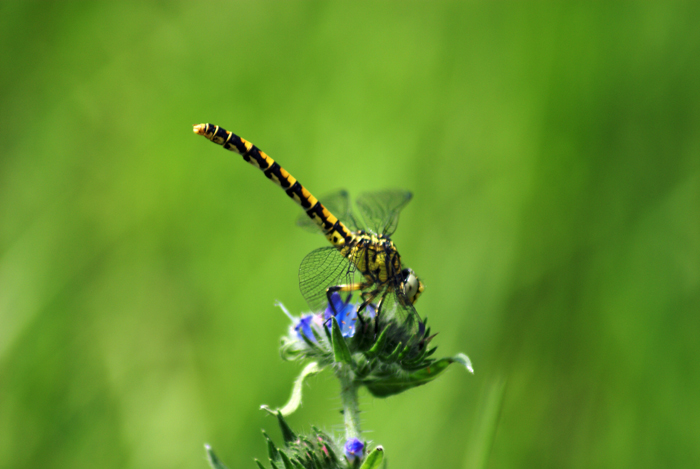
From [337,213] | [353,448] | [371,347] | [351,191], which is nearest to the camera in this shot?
[353,448]

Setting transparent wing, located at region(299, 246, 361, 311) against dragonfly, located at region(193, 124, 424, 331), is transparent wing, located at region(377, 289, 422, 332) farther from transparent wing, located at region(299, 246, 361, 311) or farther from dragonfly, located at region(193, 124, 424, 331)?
Result: transparent wing, located at region(299, 246, 361, 311)

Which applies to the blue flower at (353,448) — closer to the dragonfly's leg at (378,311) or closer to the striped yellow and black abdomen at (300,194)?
the dragonfly's leg at (378,311)

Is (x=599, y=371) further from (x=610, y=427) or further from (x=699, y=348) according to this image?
(x=699, y=348)

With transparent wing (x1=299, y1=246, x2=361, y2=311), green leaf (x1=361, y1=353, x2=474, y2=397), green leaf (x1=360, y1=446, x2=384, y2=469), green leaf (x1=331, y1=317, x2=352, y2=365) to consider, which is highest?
transparent wing (x1=299, y1=246, x2=361, y2=311)

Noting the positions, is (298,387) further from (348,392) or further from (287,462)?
(287,462)

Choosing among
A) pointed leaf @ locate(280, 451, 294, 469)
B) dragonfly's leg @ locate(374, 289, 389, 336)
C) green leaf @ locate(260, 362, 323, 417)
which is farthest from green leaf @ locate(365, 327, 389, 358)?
pointed leaf @ locate(280, 451, 294, 469)

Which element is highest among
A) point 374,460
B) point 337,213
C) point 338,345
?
point 337,213

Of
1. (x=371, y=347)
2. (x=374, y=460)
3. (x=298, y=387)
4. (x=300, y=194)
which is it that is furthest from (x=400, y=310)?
(x=300, y=194)
